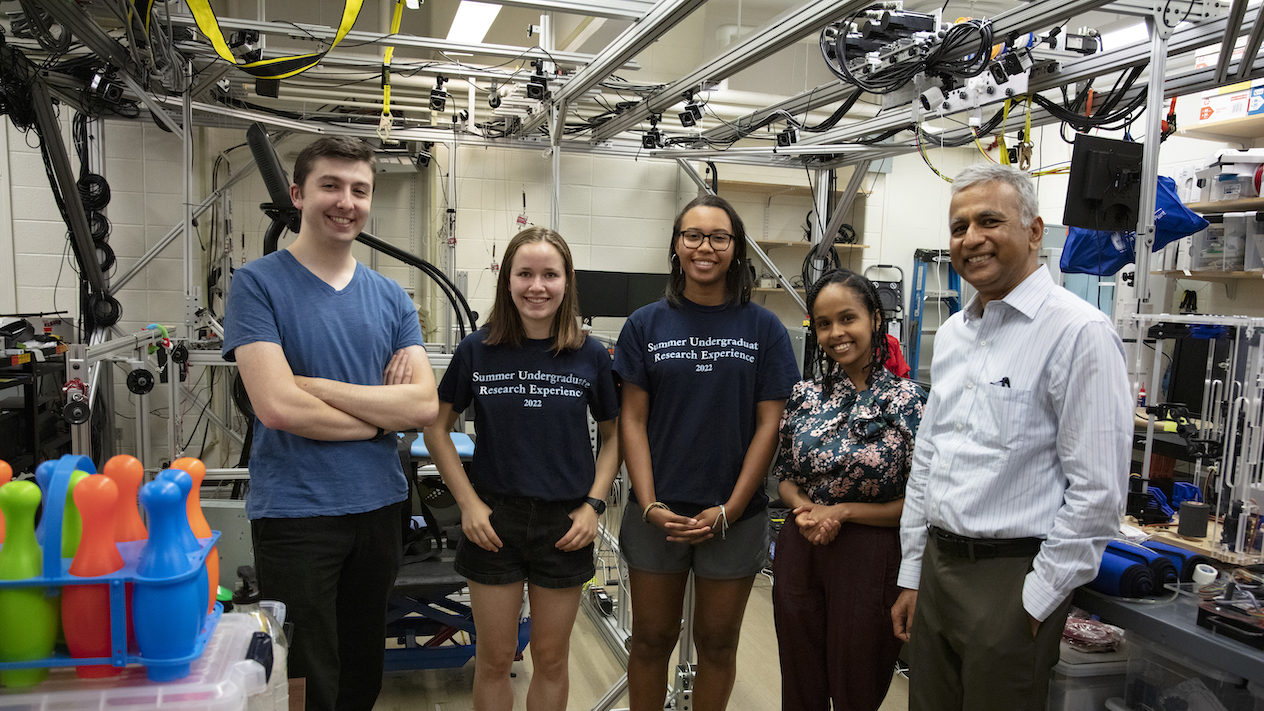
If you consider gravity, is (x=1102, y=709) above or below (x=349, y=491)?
below

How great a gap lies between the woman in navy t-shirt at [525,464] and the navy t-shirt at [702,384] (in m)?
0.16

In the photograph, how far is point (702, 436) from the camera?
70.5 inches

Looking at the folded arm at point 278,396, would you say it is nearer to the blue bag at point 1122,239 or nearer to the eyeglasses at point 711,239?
the eyeglasses at point 711,239

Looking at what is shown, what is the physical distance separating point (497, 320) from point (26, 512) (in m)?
1.03

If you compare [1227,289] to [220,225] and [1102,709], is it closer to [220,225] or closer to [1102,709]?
[1102,709]

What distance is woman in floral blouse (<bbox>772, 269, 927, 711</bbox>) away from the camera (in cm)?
171

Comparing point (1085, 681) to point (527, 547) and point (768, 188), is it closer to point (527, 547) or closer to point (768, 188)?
point (527, 547)

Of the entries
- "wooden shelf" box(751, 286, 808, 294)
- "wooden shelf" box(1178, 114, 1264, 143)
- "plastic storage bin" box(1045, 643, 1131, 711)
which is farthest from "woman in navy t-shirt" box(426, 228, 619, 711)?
"wooden shelf" box(751, 286, 808, 294)

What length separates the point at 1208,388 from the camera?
219 centimetres

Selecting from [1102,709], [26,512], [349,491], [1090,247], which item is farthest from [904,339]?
[26,512]

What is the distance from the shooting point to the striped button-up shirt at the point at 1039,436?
1.30 meters

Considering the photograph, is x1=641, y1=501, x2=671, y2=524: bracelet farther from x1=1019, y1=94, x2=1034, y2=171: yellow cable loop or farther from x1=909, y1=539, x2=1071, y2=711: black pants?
x1=1019, y1=94, x2=1034, y2=171: yellow cable loop

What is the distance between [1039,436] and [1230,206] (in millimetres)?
3929

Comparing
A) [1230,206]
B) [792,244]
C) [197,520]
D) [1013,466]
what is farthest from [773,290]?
[197,520]
